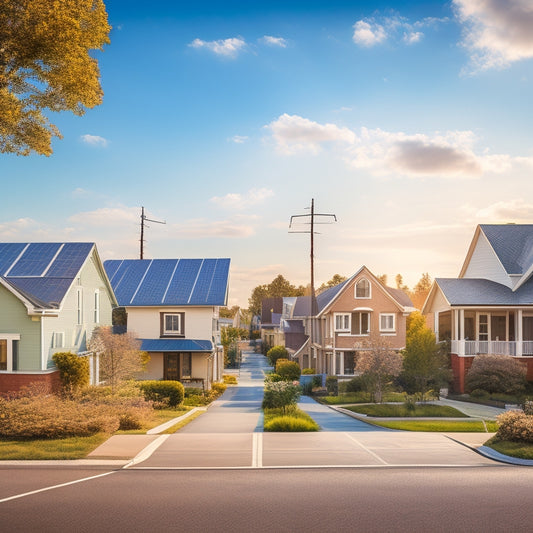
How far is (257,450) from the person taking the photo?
50.2ft

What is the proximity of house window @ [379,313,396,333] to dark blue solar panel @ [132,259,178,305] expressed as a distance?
16.3 metres

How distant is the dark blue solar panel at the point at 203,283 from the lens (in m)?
39.0

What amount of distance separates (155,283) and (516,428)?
2956 centimetres

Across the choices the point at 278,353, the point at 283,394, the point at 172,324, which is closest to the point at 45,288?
the point at 172,324

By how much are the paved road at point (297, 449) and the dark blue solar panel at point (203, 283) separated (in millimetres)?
17078

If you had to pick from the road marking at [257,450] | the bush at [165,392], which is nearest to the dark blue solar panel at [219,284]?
the bush at [165,392]

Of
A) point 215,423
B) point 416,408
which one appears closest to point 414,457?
point 215,423

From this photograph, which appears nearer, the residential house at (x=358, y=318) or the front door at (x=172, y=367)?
the front door at (x=172, y=367)

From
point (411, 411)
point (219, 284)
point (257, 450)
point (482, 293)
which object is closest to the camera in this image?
point (257, 450)

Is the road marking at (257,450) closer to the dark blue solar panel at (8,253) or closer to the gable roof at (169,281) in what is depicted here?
the dark blue solar panel at (8,253)

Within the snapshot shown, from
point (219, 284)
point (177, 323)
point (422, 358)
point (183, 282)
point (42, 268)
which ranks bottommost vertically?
point (422, 358)

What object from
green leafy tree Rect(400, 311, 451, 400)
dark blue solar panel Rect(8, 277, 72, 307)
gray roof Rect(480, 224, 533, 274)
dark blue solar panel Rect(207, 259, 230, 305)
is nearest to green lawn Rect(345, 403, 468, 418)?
green leafy tree Rect(400, 311, 451, 400)

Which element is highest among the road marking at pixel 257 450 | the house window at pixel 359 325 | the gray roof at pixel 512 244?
the gray roof at pixel 512 244

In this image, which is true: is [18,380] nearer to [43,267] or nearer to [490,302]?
[43,267]
